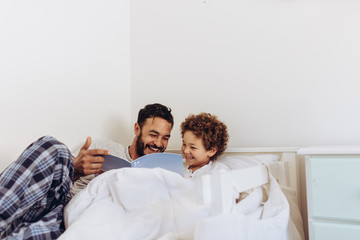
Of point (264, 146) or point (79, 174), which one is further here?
point (264, 146)

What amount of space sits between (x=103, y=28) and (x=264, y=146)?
41.5 inches

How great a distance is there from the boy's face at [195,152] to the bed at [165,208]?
367 mm

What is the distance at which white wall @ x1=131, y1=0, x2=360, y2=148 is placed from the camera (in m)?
1.38

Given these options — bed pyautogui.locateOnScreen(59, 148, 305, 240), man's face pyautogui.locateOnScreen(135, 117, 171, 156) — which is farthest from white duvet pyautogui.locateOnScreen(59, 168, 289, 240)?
man's face pyautogui.locateOnScreen(135, 117, 171, 156)

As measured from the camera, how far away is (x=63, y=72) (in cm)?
151

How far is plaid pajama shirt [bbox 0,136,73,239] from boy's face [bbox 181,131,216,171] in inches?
20.5

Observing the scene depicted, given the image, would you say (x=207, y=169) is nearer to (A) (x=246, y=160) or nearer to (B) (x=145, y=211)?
(A) (x=246, y=160)

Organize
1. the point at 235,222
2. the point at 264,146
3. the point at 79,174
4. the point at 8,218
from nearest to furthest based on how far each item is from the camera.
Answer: the point at 235,222 < the point at 8,218 < the point at 79,174 < the point at 264,146

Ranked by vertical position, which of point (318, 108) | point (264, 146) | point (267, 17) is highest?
point (267, 17)

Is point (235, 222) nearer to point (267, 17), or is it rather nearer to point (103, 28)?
point (267, 17)

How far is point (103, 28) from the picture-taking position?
181 centimetres

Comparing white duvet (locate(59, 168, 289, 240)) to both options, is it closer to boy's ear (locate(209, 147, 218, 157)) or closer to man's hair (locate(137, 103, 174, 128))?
boy's ear (locate(209, 147, 218, 157))

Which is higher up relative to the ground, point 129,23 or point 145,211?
point 129,23

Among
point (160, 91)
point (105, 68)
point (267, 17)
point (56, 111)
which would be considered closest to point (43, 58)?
point (56, 111)
